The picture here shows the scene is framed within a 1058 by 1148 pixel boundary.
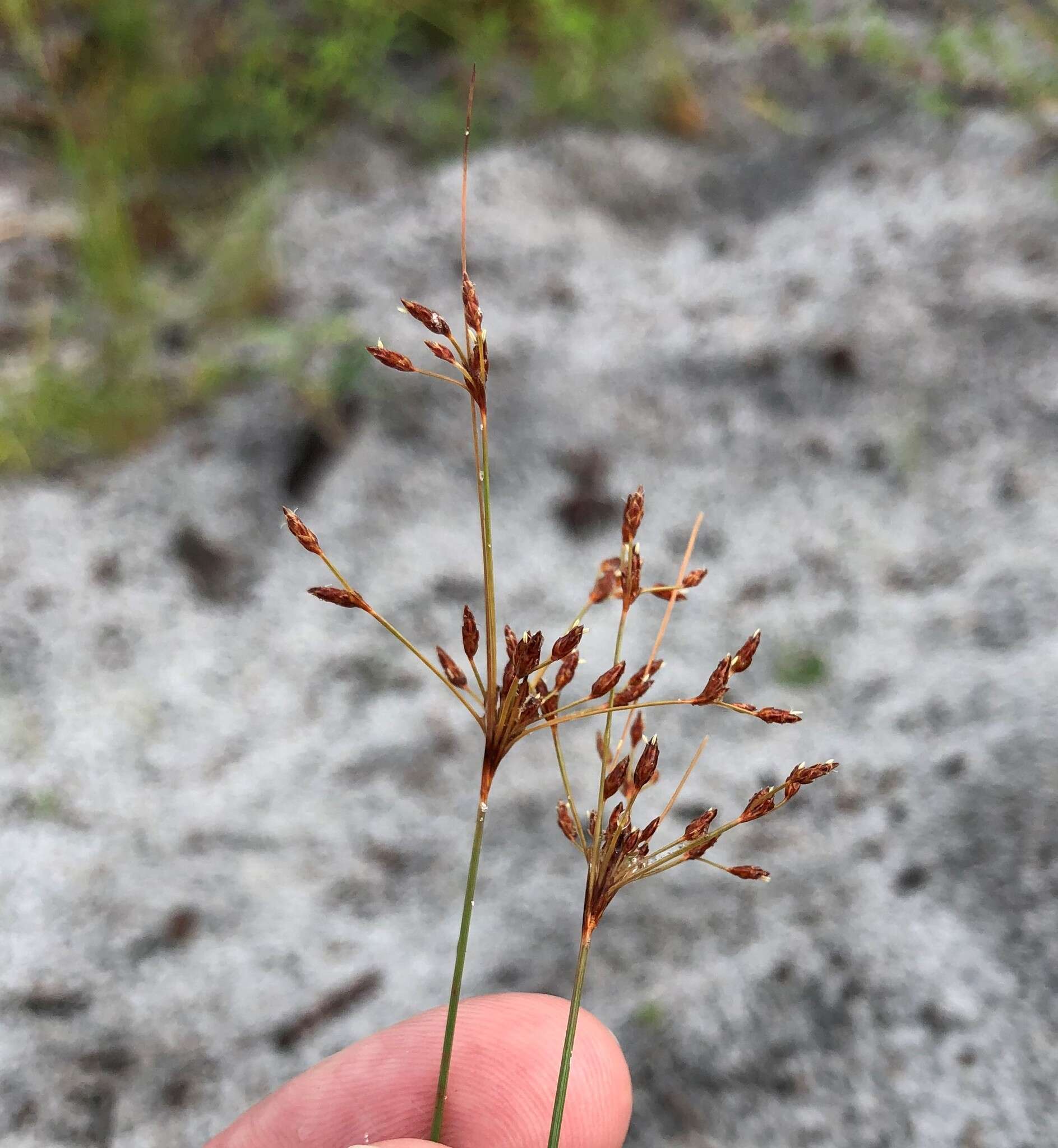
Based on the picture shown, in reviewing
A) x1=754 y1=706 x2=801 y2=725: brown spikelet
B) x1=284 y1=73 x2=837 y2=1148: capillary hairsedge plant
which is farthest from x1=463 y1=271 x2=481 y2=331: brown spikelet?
x1=754 y1=706 x2=801 y2=725: brown spikelet

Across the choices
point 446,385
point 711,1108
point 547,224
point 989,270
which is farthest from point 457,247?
point 711,1108

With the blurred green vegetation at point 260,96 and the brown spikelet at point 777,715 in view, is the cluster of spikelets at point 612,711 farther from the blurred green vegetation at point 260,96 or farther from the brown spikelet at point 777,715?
the blurred green vegetation at point 260,96

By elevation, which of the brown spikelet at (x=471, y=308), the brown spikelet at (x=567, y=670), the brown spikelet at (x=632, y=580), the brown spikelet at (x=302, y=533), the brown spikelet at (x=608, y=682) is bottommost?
the brown spikelet at (x=608, y=682)

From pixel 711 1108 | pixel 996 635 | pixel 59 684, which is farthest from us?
pixel 59 684

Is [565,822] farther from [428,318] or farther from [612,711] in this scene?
[428,318]

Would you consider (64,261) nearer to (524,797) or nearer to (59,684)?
(59,684)

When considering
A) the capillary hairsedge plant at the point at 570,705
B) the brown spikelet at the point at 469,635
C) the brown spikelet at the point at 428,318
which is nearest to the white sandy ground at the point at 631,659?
the capillary hairsedge plant at the point at 570,705

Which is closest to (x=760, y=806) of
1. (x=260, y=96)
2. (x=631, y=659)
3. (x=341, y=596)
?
(x=341, y=596)
